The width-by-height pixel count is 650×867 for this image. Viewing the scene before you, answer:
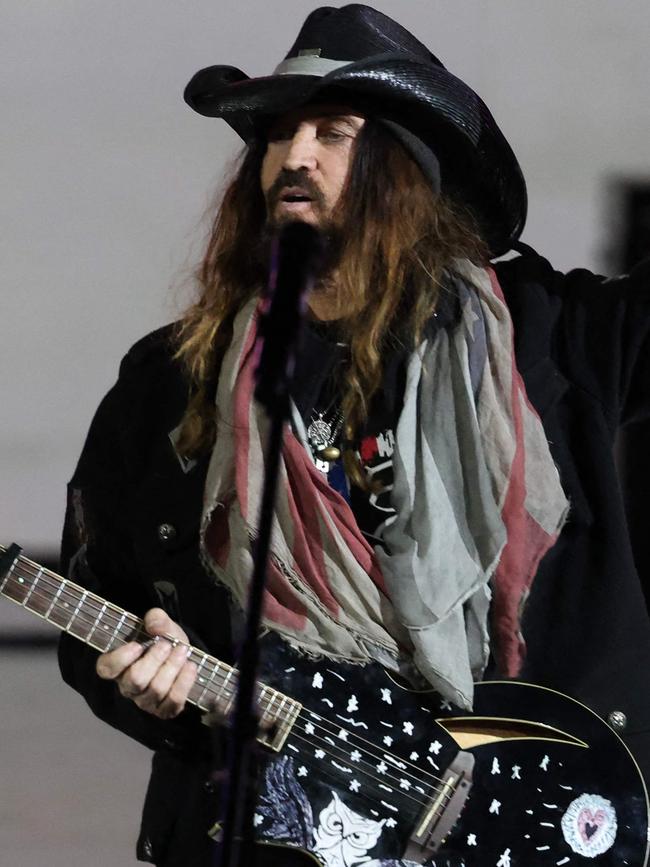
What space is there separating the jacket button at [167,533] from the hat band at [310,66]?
2.56 feet

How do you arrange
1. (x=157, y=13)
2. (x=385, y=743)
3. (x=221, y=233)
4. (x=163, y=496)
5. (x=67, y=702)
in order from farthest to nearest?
(x=67, y=702), (x=157, y=13), (x=221, y=233), (x=163, y=496), (x=385, y=743)

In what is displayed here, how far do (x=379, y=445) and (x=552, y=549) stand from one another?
327mm

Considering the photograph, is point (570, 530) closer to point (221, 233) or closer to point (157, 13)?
point (221, 233)

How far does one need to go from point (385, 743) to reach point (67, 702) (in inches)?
98.4

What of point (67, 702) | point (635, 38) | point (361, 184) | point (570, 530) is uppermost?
point (635, 38)

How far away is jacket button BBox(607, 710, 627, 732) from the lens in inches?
84.1

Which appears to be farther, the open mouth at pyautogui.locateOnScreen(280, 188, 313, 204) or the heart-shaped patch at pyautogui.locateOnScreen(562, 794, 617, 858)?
the open mouth at pyautogui.locateOnScreen(280, 188, 313, 204)

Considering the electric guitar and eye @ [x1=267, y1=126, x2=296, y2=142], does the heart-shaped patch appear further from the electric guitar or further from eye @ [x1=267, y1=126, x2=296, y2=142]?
eye @ [x1=267, y1=126, x2=296, y2=142]

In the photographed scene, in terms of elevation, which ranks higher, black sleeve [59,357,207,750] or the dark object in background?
the dark object in background

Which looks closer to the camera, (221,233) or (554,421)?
(554,421)

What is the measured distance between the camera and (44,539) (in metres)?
4.20

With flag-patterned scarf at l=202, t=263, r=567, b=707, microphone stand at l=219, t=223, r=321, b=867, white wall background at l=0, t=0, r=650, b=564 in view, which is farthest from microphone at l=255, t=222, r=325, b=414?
white wall background at l=0, t=0, r=650, b=564

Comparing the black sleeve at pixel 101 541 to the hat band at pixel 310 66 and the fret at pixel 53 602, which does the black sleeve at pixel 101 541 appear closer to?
the fret at pixel 53 602

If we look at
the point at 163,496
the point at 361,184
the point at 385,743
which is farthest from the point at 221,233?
the point at 385,743
